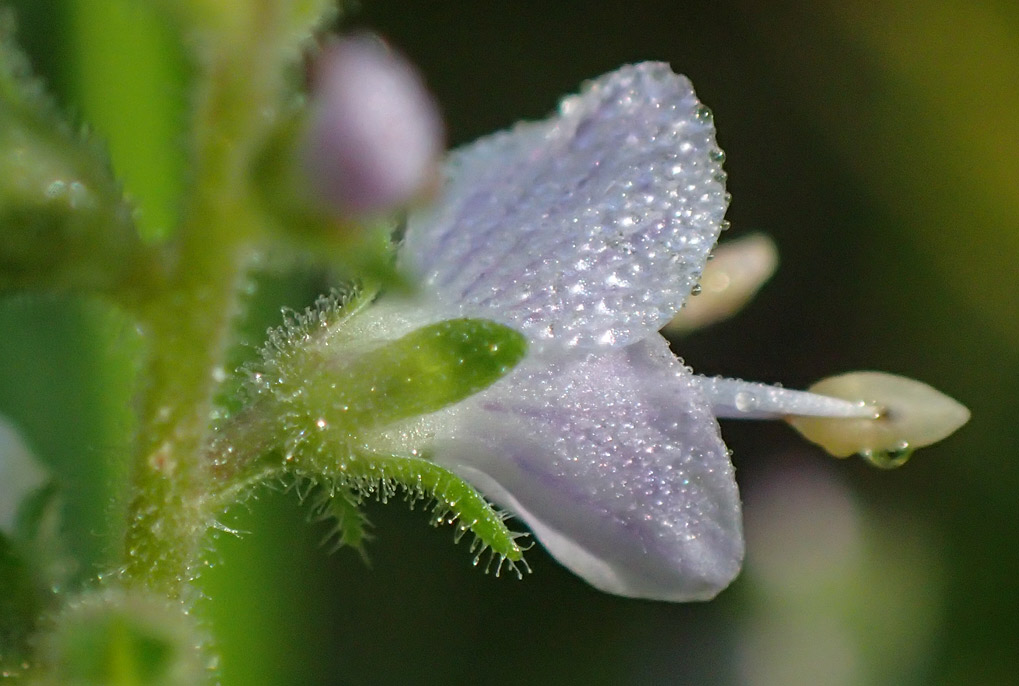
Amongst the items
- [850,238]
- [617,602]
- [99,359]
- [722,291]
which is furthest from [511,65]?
[722,291]

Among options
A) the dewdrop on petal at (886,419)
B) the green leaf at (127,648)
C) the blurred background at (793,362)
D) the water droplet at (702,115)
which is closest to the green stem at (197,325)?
the green leaf at (127,648)

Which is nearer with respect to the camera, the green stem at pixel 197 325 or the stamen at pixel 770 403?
the green stem at pixel 197 325

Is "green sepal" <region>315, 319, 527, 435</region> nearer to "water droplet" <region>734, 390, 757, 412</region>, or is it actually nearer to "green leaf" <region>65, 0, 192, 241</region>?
"water droplet" <region>734, 390, 757, 412</region>

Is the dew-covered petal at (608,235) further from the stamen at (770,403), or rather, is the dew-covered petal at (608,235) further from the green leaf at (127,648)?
the green leaf at (127,648)

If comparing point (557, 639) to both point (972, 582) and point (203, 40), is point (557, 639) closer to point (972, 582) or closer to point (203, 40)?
point (972, 582)

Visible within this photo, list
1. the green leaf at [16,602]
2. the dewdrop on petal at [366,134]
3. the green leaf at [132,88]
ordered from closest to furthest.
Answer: the dewdrop on petal at [366,134] → the green leaf at [16,602] → the green leaf at [132,88]

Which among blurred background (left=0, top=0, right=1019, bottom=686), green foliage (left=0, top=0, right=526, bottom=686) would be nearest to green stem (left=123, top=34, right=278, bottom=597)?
green foliage (left=0, top=0, right=526, bottom=686)
